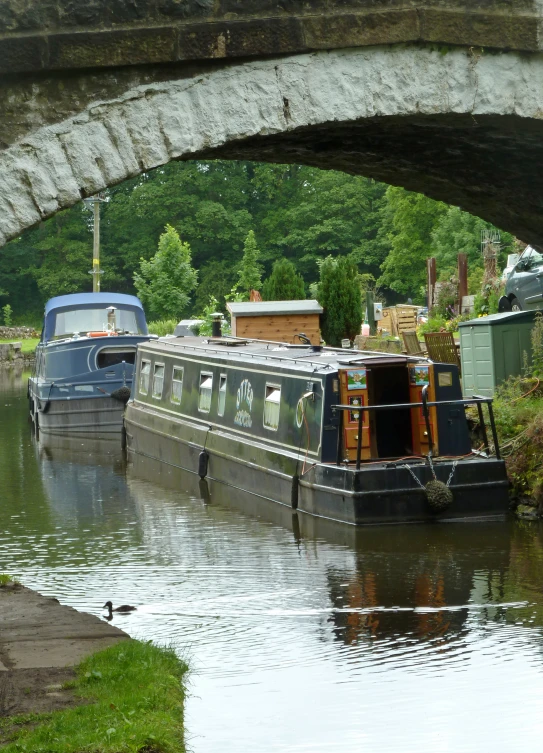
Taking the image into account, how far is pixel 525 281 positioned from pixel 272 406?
4810 mm

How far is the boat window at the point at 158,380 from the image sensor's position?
18.0 m

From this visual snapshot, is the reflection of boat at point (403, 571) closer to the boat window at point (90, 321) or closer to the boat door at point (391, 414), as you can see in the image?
the boat door at point (391, 414)

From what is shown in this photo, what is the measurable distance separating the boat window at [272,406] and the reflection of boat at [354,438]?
0.04 feet

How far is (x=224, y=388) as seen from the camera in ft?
49.4

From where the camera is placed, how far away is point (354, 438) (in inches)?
472

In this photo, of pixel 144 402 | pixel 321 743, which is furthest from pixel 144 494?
pixel 321 743

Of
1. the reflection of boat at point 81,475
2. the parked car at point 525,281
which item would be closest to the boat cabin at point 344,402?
the reflection of boat at point 81,475

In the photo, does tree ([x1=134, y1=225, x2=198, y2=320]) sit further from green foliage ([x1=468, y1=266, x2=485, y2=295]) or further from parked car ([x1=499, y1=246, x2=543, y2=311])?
parked car ([x1=499, y1=246, x2=543, y2=311])

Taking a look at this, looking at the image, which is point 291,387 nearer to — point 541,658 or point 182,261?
point 541,658

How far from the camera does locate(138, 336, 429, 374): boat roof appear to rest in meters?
12.4

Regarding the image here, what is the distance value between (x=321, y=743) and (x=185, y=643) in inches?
77.1

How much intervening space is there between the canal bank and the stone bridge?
2159 millimetres

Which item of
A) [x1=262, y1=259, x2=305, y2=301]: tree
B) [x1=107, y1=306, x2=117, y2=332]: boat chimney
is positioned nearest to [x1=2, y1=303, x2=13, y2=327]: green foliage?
[x1=262, y1=259, x2=305, y2=301]: tree

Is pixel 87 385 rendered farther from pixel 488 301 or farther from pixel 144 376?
pixel 488 301
